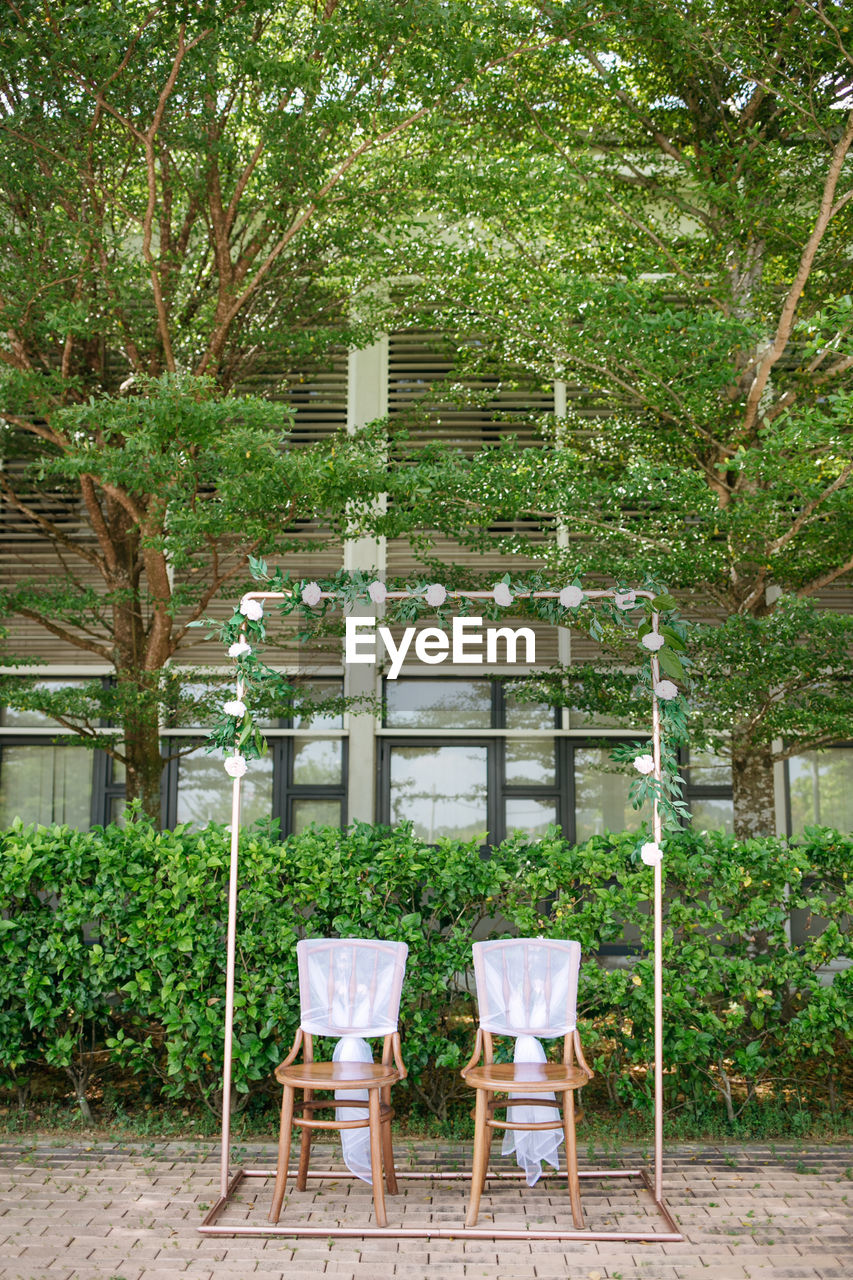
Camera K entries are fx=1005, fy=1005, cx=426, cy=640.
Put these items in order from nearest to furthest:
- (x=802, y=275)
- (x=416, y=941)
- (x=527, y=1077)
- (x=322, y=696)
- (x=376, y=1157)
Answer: (x=376, y=1157) < (x=527, y=1077) < (x=416, y=941) < (x=802, y=275) < (x=322, y=696)

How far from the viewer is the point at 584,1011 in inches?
187

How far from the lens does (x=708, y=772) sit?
27.7 feet

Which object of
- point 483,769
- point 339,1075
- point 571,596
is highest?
point 571,596

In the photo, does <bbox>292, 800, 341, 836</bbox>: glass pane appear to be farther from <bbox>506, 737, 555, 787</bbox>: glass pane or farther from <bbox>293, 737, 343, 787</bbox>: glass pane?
<bbox>506, 737, 555, 787</bbox>: glass pane

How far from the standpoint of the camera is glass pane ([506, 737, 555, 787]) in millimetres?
8391

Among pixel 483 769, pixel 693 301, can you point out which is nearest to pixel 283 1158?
pixel 483 769

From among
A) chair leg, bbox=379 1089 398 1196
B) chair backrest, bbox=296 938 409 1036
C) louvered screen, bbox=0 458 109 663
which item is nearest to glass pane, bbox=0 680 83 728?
louvered screen, bbox=0 458 109 663

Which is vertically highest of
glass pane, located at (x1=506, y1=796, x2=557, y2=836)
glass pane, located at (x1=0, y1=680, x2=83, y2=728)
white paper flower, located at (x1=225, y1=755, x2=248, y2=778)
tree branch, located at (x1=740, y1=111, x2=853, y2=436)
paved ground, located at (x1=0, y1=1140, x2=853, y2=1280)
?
tree branch, located at (x1=740, y1=111, x2=853, y2=436)

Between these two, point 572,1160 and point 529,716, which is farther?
point 529,716

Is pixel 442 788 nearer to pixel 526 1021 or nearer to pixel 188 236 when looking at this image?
pixel 526 1021

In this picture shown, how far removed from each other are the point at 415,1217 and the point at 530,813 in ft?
15.7

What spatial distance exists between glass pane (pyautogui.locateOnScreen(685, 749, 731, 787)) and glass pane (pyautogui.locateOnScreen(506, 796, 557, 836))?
47.5 inches

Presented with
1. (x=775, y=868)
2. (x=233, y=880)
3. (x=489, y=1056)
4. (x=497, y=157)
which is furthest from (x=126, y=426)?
(x=775, y=868)

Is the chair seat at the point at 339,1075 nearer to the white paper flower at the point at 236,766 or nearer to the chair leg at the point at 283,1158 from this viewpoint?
the chair leg at the point at 283,1158
